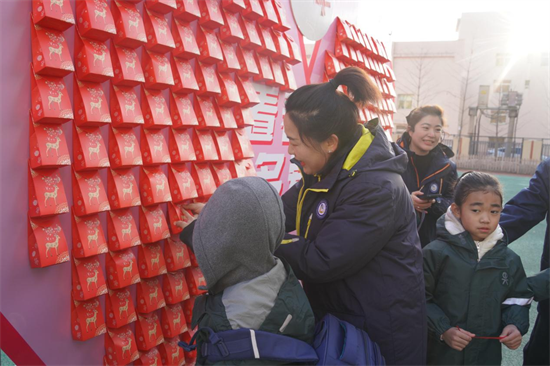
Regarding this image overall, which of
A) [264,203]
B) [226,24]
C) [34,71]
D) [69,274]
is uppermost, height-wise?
[226,24]

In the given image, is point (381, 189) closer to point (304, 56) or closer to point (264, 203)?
point (264, 203)

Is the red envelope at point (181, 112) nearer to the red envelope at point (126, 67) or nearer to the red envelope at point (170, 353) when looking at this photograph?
Result: the red envelope at point (126, 67)

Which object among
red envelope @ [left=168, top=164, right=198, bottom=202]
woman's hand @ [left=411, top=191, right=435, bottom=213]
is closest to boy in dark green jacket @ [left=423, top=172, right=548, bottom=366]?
woman's hand @ [left=411, top=191, right=435, bottom=213]

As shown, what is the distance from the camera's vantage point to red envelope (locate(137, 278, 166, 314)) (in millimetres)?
1779

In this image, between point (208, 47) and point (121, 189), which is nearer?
point (121, 189)

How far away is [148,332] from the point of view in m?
1.81

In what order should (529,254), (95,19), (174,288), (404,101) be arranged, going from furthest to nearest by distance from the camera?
(404,101) < (529,254) < (174,288) < (95,19)

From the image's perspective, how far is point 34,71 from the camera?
1357 millimetres

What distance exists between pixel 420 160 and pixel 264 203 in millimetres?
2034

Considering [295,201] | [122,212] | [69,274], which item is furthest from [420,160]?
[69,274]

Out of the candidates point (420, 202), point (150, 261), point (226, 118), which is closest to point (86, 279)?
point (150, 261)

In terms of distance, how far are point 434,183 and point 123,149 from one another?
1.97 metres

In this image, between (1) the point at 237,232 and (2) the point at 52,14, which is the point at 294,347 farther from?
(2) the point at 52,14

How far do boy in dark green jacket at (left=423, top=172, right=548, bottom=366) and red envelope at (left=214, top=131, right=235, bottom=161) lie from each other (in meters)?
0.99
